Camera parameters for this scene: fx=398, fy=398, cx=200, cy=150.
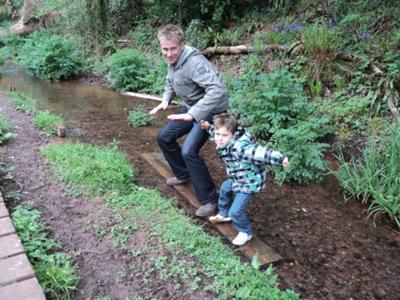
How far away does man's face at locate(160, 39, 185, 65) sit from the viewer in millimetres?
3557

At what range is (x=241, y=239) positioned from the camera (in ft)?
11.3

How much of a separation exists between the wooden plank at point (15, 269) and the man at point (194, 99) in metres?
1.64

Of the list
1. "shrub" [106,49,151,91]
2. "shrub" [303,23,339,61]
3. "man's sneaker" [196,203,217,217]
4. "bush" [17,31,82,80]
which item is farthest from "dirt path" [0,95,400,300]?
"bush" [17,31,82,80]

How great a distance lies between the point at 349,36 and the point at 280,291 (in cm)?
575

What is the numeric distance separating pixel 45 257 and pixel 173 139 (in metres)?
1.72

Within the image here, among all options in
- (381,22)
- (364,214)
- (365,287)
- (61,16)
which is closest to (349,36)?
(381,22)

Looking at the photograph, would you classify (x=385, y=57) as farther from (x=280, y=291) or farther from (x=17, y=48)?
(x=17, y=48)

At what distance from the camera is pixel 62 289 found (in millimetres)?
2688

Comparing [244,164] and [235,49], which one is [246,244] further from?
[235,49]

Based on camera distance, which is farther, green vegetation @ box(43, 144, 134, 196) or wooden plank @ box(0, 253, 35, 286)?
→ green vegetation @ box(43, 144, 134, 196)

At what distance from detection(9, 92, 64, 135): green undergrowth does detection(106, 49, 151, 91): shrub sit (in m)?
2.32

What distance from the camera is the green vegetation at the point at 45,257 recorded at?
2.69 meters

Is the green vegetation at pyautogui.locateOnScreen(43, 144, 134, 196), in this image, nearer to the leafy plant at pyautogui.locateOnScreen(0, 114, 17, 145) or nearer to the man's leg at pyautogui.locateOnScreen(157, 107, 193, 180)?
the man's leg at pyautogui.locateOnScreen(157, 107, 193, 180)

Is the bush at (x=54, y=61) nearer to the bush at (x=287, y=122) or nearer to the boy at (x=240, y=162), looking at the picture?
the bush at (x=287, y=122)
